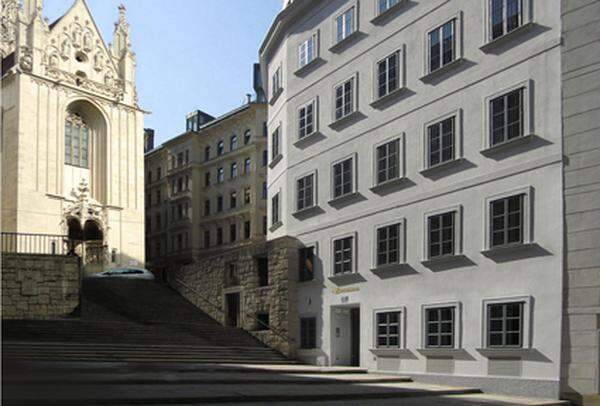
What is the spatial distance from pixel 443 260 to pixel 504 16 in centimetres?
719

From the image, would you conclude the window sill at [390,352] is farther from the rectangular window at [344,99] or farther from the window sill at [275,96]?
the window sill at [275,96]

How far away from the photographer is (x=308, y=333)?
29.2 m

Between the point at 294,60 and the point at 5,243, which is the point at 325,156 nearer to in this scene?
the point at 294,60

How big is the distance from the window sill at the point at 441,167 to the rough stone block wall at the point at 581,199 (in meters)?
3.83

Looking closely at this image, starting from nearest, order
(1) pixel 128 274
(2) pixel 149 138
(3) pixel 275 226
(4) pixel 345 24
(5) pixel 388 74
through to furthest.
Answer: (5) pixel 388 74
(4) pixel 345 24
(3) pixel 275 226
(1) pixel 128 274
(2) pixel 149 138

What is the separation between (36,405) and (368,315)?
1444 centimetres

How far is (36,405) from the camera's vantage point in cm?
1342

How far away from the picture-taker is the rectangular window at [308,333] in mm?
28859

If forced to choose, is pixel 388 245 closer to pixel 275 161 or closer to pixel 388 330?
pixel 388 330

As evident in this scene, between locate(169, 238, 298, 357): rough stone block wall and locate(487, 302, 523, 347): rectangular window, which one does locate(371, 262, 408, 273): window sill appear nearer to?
locate(487, 302, 523, 347): rectangular window

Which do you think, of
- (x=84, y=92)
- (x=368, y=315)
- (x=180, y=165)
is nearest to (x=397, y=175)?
(x=368, y=315)

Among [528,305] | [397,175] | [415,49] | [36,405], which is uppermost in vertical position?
[415,49]

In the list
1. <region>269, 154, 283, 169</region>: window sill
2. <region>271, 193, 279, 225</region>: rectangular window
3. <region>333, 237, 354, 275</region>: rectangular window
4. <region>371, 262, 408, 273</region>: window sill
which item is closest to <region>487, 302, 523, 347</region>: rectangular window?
<region>371, 262, 408, 273</region>: window sill

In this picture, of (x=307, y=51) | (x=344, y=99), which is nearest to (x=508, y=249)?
(x=344, y=99)
